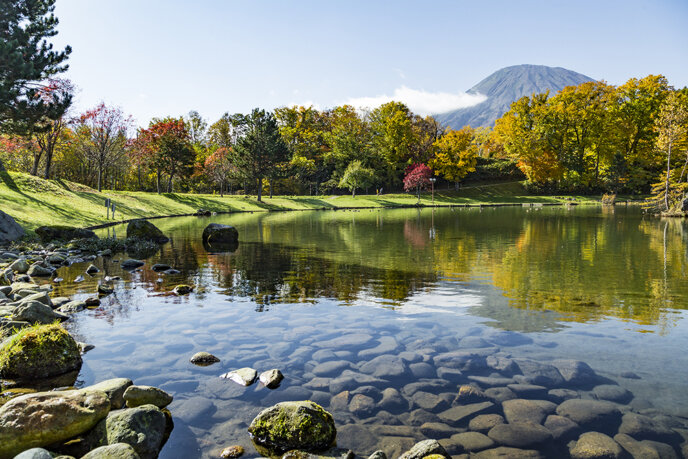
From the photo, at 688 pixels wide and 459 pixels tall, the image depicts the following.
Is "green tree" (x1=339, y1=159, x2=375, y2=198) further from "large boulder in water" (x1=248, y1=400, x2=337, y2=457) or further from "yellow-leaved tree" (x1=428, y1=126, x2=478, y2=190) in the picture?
"large boulder in water" (x1=248, y1=400, x2=337, y2=457)

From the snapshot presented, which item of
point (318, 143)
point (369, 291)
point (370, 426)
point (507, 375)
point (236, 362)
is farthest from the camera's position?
point (318, 143)

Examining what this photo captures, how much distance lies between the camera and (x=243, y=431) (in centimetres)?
625

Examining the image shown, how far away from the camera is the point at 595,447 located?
5.68 meters

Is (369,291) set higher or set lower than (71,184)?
lower

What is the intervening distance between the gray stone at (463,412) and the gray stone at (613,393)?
188cm

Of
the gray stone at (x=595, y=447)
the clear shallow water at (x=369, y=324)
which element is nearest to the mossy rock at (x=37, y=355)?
the clear shallow water at (x=369, y=324)

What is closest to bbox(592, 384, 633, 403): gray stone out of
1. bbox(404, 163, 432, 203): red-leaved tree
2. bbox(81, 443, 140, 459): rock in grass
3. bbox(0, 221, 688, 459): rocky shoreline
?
bbox(0, 221, 688, 459): rocky shoreline

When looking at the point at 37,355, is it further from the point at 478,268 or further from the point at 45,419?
the point at 478,268

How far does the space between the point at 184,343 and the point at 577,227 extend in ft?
111

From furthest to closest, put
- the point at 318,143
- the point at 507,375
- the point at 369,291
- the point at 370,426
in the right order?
the point at 318,143 → the point at 369,291 → the point at 507,375 → the point at 370,426

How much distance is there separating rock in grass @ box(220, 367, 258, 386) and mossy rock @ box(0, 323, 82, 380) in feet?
10.1

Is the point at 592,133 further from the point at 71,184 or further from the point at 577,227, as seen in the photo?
the point at 71,184

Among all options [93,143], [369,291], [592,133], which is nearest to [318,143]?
[93,143]

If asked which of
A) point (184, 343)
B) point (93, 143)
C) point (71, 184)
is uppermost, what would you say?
point (93, 143)
